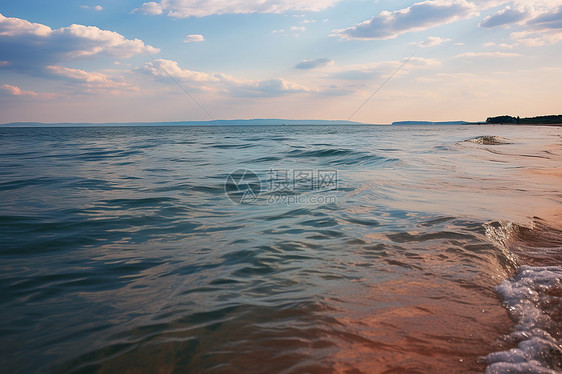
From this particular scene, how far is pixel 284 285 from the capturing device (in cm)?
339

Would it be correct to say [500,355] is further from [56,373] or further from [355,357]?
Result: [56,373]

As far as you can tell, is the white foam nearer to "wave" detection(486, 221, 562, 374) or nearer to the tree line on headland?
"wave" detection(486, 221, 562, 374)

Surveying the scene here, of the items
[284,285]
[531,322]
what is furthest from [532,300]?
[284,285]

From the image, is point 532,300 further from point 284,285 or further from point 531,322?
point 284,285

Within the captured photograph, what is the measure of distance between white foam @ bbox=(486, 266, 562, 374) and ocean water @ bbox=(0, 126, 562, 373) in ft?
0.05

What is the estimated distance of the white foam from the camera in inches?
85.8

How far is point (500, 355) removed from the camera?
2256 millimetres

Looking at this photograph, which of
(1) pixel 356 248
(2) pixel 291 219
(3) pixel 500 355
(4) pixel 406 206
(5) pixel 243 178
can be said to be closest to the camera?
(3) pixel 500 355

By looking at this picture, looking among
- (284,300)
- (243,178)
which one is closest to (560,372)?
(284,300)

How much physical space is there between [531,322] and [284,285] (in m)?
→ 2.13

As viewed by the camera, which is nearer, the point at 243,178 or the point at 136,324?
the point at 136,324

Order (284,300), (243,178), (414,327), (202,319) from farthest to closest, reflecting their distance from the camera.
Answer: (243,178) → (284,300) → (202,319) → (414,327)

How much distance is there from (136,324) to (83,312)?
24.8 inches

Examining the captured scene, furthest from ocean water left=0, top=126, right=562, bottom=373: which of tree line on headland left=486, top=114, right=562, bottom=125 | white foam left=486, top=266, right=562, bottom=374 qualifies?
tree line on headland left=486, top=114, right=562, bottom=125
